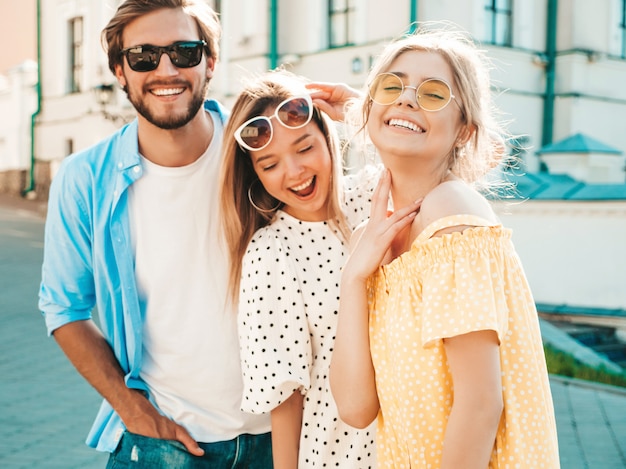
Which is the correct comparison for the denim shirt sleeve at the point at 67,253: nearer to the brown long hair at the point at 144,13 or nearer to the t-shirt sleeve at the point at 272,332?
the brown long hair at the point at 144,13

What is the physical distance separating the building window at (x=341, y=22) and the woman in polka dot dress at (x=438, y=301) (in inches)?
516

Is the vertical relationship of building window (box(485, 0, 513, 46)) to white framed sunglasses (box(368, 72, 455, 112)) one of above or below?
above

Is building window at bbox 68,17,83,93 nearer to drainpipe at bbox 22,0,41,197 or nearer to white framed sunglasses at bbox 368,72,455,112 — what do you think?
drainpipe at bbox 22,0,41,197

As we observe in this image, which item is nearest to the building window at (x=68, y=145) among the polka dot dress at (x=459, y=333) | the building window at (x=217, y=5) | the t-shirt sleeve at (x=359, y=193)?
the building window at (x=217, y=5)

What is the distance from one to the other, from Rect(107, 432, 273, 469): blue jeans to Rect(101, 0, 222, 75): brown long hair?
1.26 m

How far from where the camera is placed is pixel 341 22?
48.5 feet

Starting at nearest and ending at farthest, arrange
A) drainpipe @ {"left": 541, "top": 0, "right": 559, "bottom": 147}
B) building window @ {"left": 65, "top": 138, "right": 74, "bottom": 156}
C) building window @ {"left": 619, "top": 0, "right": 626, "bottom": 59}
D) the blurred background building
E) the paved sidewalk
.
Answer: the paved sidewalk < the blurred background building < drainpipe @ {"left": 541, "top": 0, "right": 559, "bottom": 147} < building window @ {"left": 619, "top": 0, "right": 626, "bottom": 59} < building window @ {"left": 65, "top": 138, "right": 74, "bottom": 156}

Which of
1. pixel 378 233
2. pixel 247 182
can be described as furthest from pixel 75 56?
pixel 378 233

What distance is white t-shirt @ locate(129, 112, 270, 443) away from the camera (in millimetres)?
2543

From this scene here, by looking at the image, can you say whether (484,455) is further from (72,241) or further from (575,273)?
(575,273)

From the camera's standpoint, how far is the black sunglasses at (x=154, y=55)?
253 cm

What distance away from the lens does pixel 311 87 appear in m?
2.58

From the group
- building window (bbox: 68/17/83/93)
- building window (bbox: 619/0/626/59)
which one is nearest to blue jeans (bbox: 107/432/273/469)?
building window (bbox: 619/0/626/59)

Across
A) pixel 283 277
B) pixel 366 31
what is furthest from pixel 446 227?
pixel 366 31
